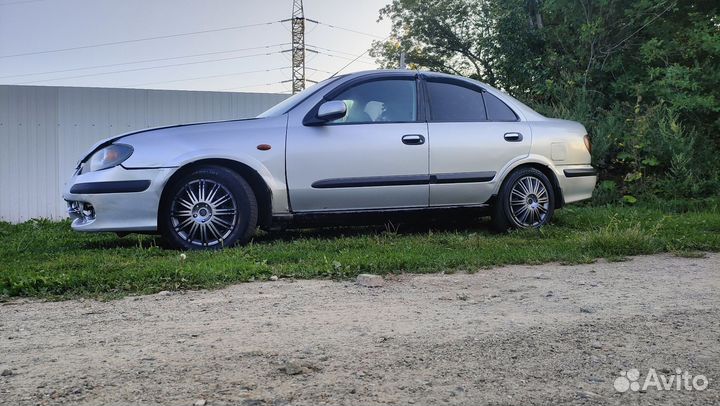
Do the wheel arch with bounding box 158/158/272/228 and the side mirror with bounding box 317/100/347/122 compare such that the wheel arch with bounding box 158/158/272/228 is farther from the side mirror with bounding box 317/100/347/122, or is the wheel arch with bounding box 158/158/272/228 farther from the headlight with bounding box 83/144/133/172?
the side mirror with bounding box 317/100/347/122

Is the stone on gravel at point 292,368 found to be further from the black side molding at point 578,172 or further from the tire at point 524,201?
the black side molding at point 578,172

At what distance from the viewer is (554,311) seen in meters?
3.57

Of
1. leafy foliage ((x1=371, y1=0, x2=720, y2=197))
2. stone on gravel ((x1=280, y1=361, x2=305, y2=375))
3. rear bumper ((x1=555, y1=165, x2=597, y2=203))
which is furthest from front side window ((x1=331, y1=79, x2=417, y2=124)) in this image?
leafy foliage ((x1=371, y1=0, x2=720, y2=197))

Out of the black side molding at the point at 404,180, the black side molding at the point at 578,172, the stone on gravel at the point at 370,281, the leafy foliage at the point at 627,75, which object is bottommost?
the stone on gravel at the point at 370,281

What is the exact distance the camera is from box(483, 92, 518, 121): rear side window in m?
6.73

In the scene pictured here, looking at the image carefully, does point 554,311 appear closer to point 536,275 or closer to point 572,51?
point 536,275

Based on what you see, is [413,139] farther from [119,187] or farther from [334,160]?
[119,187]

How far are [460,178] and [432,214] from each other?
45cm

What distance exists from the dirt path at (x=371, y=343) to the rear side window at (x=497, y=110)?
8.86ft

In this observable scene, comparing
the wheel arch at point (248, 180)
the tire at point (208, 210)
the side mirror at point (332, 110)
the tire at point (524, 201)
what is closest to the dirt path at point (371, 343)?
the tire at point (208, 210)

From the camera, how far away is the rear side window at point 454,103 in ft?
21.4

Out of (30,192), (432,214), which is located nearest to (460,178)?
(432,214)

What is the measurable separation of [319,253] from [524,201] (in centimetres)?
242

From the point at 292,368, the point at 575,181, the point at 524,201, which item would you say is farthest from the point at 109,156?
the point at 575,181
